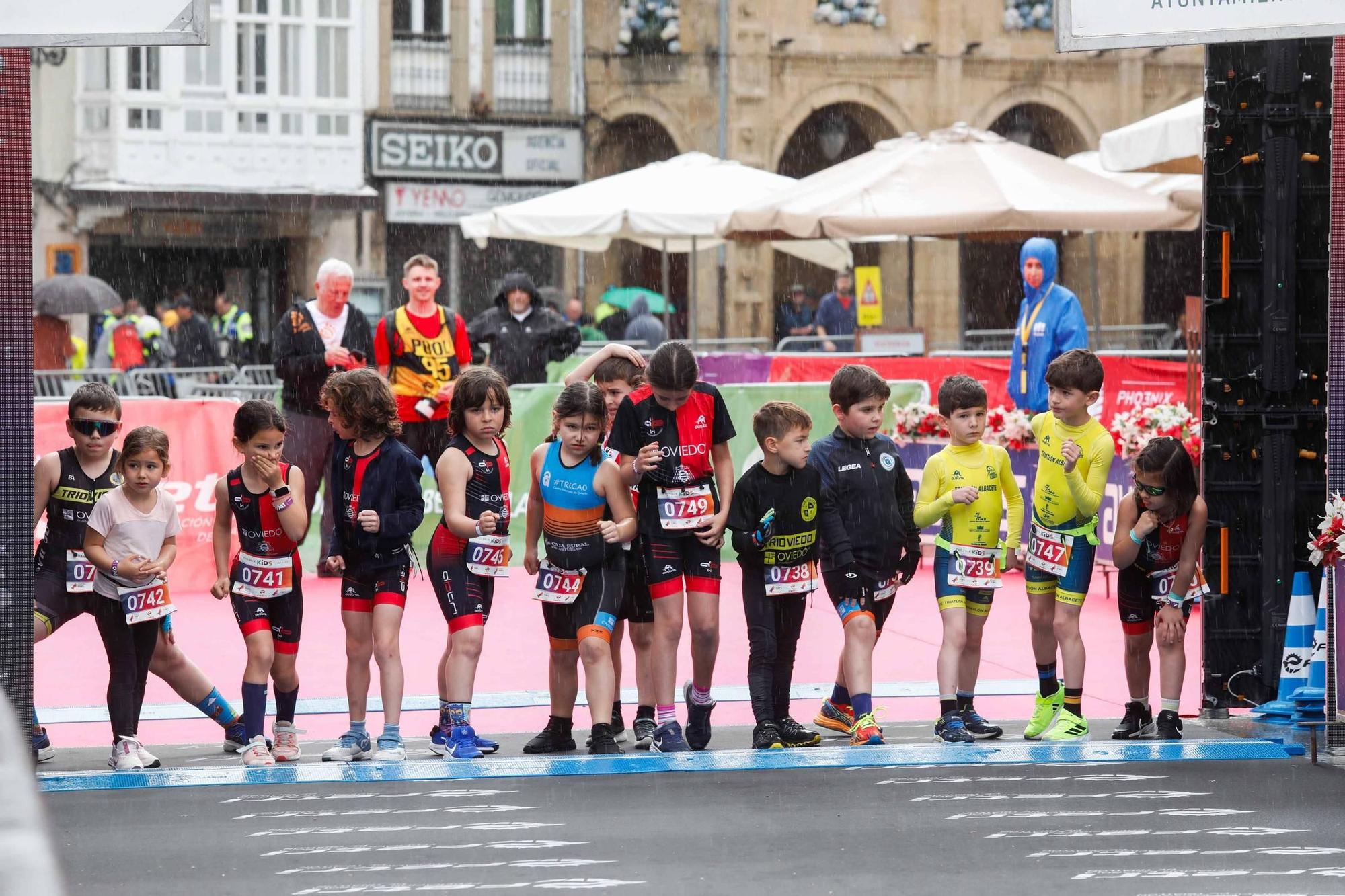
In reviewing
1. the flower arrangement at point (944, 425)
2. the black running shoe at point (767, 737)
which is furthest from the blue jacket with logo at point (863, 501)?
the flower arrangement at point (944, 425)

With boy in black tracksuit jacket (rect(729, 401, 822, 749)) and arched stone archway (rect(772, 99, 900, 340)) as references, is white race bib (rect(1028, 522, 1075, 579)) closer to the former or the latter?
boy in black tracksuit jacket (rect(729, 401, 822, 749))

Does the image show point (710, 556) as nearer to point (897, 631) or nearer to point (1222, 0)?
point (1222, 0)

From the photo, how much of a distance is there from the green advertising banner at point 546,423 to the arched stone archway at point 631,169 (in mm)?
21711

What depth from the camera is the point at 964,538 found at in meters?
8.18

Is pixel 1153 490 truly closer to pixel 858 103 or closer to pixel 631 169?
pixel 631 169

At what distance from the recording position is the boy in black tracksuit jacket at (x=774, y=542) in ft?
25.6

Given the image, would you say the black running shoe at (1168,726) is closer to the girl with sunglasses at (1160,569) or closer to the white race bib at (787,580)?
the girl with sunglasses at (1160,569)

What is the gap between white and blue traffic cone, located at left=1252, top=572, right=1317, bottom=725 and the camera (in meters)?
8.00

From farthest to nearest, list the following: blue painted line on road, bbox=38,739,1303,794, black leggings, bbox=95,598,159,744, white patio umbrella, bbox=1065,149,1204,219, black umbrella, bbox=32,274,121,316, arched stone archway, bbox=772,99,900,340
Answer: arched stone archway, bbox=772,99,900,340
black umbrella, bbox=32,274,121,316
white patio umbrella, bbox=1065,149,1204,219
black leggings, bbox=95,598,159,744
blue painted line on road, bbox=38,739,1303,794

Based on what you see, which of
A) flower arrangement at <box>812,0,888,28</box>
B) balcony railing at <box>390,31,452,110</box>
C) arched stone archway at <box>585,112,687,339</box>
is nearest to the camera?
balcony railing at <box>390,31,452,110</box>

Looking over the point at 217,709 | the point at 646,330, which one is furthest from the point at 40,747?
the point at 646,330

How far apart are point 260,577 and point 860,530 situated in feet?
7.99

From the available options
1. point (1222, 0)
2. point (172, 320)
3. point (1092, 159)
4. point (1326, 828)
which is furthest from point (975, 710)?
point (172, 320)

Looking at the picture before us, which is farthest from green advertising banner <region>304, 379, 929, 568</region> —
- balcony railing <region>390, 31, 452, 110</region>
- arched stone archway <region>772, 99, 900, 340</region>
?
arched stone archway <region>772, 99, 900, 340</region>
